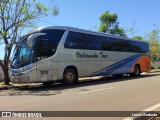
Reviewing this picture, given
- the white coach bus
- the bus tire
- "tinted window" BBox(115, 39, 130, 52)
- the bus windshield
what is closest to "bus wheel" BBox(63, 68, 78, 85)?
the white coach bus

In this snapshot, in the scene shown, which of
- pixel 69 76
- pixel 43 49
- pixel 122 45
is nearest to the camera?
pixel 43 49

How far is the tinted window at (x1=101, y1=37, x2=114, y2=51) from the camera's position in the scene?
23.4 meters

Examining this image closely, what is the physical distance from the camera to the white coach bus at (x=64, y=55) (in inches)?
698

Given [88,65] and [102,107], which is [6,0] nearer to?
[88,65]

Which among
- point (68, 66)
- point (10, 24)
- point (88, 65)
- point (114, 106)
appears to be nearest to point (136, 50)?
point (88, 65)

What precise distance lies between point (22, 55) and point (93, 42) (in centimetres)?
593

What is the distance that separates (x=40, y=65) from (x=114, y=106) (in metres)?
8.21

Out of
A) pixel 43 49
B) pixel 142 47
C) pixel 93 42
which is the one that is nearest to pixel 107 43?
pixel 93 42

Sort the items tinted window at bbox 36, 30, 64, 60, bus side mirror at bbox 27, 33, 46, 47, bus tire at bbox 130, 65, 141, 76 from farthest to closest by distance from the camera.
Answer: bus tire at bbox 130, 65, 141, 76 → tinted window at bbox 36, 30, 64, 60 → bus side mirror at bbox 27, 33, 46, 47

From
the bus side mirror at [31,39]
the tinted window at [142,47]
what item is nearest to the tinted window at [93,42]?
the bus side mirror at [31,39]

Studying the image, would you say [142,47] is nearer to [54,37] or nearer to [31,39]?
[54,37]

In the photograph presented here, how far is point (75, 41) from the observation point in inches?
801

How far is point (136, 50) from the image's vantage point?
28.3 metres

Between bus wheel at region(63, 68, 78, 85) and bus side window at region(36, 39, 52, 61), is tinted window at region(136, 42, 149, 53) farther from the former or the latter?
bus side window at region(36, 39, 52, 61)
